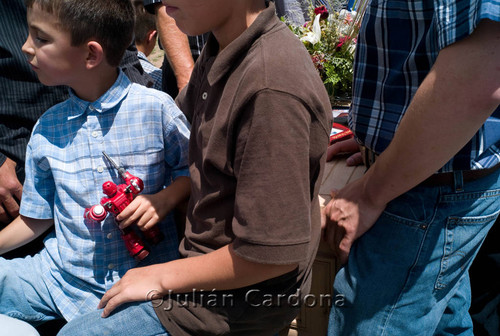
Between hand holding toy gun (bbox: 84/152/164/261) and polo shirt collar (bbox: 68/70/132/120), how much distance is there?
177 millimetres

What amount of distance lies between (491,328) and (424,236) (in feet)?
3.73

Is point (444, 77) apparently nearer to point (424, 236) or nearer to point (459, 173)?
point (459, 173)

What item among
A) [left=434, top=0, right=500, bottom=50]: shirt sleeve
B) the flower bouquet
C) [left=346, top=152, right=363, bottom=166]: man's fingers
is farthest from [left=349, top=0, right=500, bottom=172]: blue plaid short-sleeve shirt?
the flower bouquet

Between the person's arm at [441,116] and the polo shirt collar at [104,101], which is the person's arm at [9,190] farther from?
the person's arm at [441,116]

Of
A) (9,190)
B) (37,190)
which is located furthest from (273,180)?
(9,190)

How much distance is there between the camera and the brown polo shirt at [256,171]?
3.57 ft

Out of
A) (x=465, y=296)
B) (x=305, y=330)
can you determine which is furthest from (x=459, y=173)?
(x=305, y=330)

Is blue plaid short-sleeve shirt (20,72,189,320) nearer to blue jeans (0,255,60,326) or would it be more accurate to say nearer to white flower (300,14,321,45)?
blue jeans (0,255,60,326)

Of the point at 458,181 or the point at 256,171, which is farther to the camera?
the point at 458,181

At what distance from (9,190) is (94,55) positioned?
826 millimetres

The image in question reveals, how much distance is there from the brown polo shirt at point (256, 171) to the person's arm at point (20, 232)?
78cm

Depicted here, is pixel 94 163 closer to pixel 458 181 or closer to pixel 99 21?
pixel 99 21

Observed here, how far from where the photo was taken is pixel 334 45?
2605mm

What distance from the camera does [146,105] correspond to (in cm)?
169
